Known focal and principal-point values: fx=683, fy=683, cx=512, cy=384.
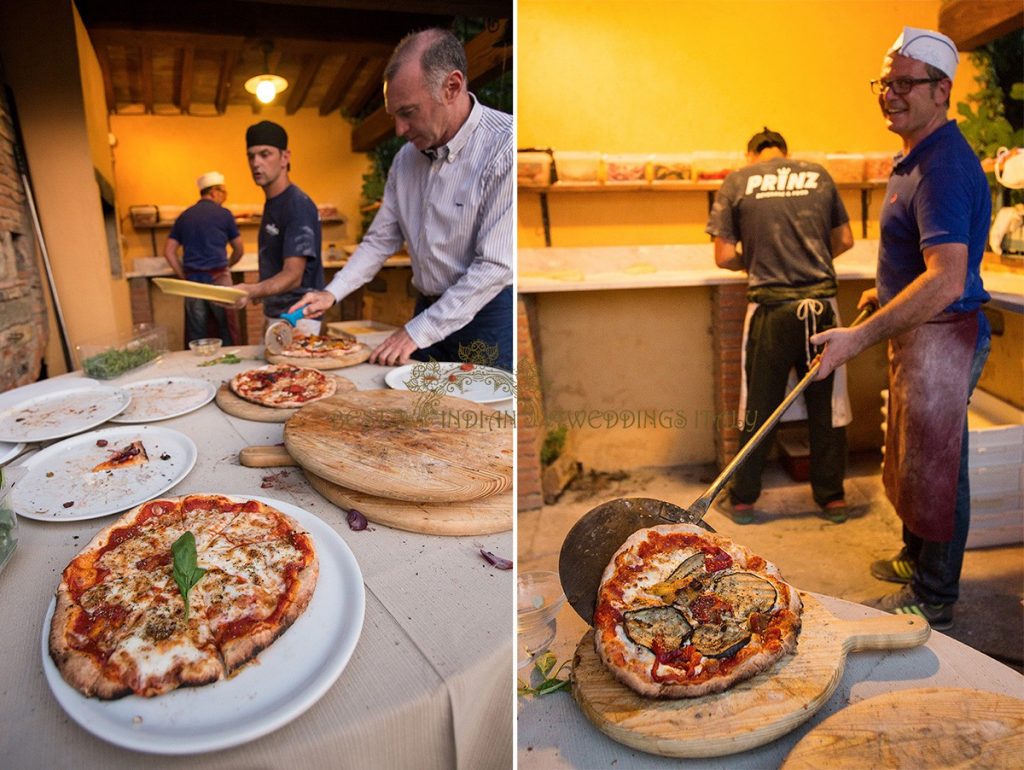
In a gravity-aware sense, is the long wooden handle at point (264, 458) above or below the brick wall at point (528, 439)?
above

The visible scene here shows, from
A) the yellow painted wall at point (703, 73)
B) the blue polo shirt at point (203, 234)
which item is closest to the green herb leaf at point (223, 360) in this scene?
the yellow painted wall at point (703, 73)

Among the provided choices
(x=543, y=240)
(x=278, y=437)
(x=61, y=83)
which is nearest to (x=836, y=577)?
(x=278, y=437)

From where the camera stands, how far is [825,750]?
0.63m

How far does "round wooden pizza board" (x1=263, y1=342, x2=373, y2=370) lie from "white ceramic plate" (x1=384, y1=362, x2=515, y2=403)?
15 cm

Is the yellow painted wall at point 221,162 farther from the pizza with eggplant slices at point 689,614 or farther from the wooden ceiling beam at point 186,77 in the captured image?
the pizza with eggplant slices at point 689,614

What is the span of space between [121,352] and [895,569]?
212 cm

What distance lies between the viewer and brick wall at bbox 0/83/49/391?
6.88 ft

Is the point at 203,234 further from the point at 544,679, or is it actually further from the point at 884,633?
the point at 884,633

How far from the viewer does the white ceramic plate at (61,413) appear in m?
1.18

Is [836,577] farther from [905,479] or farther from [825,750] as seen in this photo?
[825,750]

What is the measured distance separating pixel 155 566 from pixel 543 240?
95.6 inches

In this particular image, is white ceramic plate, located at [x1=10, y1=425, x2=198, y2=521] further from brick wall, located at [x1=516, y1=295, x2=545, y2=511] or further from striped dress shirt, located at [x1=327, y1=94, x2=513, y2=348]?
brick wall, located at [x1=516, y1=295, x2=545, y2=511]

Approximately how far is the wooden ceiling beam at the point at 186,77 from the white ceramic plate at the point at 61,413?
3.58 metres

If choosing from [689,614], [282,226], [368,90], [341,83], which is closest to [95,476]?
[689,614]
